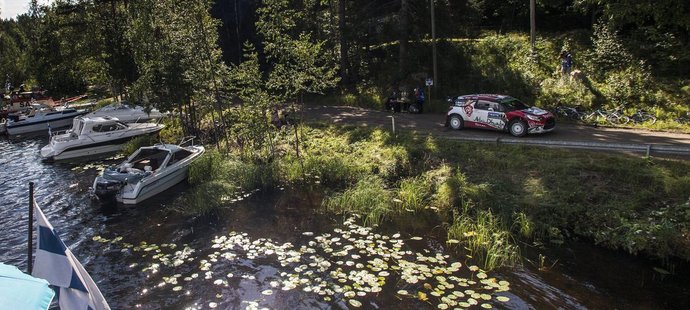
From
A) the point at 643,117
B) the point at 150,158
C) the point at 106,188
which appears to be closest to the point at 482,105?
the point at 643,117

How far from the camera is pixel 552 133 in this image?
59.0 ft

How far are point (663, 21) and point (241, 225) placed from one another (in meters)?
22.0

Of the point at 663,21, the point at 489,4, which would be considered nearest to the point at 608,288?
the point at 663,21

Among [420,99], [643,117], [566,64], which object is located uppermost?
[566,64]

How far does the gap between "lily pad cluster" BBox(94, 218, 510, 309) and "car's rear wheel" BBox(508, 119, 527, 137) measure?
8.14 meters

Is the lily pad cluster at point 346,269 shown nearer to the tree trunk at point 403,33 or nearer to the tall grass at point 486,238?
the tall grass at point 486,238

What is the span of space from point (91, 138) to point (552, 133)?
21.5m

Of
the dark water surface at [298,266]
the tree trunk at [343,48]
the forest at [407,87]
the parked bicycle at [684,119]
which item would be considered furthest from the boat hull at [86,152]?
the parked bicycle at [684,119]

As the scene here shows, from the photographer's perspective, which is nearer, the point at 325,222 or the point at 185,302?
the point at 185,302

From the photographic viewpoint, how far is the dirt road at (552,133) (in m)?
15.5

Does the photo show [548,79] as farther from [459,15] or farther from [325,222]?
[325,222]

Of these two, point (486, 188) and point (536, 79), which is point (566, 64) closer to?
point (536, 79)

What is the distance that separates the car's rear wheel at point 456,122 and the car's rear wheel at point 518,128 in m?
2.23

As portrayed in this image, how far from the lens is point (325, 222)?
13141 mm
